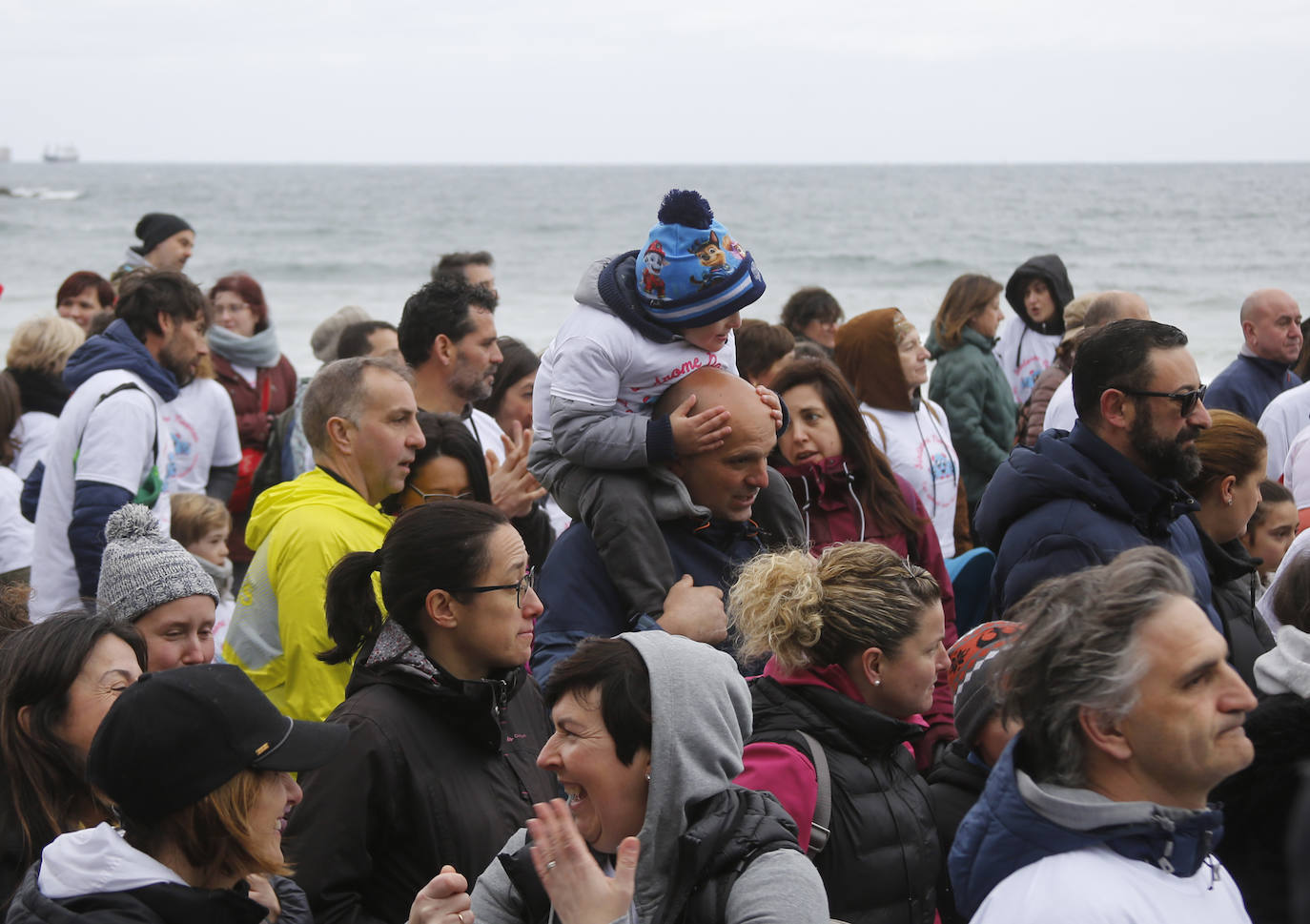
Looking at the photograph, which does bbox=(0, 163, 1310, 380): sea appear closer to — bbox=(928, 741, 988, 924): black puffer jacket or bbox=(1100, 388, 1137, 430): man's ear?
bbox=(1100, 388, 1137, 430): man's ear

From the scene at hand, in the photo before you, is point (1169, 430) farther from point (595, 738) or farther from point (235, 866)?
point (235, 866)

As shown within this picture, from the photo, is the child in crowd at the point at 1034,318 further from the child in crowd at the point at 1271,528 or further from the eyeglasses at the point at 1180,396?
the eyeglasses at the point at 1180,396

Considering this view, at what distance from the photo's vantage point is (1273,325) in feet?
20.6

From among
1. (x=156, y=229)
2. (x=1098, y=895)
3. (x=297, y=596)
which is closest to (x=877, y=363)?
(x=297, y=596)

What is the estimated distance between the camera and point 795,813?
2523 mm

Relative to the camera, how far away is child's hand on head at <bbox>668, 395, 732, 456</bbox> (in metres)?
3.14

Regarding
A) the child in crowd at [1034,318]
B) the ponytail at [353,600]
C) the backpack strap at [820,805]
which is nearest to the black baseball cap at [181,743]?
the ponytail at [353,600]

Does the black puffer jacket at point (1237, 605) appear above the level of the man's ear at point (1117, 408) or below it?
below

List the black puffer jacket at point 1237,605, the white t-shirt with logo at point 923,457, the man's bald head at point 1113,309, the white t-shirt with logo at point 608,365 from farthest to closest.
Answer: the man's bald head at point 1113,309 → the white t-shirt with logo at point 923,457 → the black puffer jacket at point 1237,605 → the white t-shirt with logo at point 608,365

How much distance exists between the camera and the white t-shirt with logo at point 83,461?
441cm

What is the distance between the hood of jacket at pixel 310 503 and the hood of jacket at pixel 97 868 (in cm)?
156

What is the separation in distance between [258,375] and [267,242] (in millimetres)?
38896

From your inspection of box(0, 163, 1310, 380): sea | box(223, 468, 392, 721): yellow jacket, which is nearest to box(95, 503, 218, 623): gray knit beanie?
box(223, 468, 392, 721): yellow jacket

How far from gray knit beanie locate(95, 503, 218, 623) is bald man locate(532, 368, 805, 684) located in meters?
0.96
